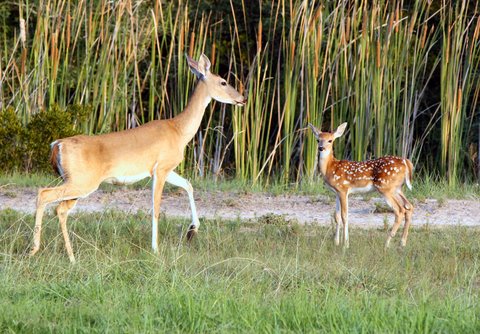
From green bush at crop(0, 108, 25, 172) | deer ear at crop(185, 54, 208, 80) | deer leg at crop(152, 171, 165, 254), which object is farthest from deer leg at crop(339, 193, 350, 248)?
green bush at crop(0, 108, 25, 172)

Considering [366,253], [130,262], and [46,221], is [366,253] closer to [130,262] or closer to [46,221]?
[130,262]

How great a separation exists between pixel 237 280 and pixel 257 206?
13.2 feet

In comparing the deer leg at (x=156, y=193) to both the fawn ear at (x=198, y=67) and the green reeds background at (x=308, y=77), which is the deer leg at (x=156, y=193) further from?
the green reeds background at (x=308, y=77)

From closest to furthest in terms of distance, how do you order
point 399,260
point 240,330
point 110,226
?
point 240,330
point 399,260
point 110,226

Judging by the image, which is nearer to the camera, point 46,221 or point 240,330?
point 240,330

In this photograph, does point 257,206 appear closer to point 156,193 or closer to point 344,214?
point 344,214

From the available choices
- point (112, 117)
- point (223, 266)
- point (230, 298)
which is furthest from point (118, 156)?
point (112, 117)

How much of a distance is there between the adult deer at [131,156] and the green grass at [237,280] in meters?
0.33

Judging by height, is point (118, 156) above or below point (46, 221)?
above

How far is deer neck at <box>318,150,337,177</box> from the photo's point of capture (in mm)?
9328

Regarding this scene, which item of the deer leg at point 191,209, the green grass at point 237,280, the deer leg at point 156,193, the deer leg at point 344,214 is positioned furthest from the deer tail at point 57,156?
the deer leg at point 344,214

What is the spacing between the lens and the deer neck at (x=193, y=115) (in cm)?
936

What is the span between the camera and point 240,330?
5512 millimetres

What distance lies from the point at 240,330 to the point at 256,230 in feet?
13.2
